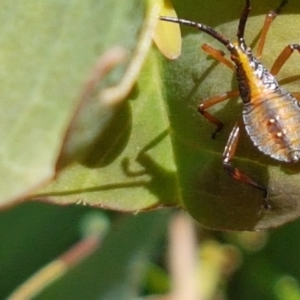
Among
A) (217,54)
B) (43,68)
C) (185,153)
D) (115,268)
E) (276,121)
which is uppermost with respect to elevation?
(43,68)

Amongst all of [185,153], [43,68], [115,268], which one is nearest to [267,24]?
[185,153]

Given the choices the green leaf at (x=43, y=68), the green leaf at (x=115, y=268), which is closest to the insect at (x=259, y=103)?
the green leaf at (x=43, y=68)

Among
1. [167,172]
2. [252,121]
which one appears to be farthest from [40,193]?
[252,121]

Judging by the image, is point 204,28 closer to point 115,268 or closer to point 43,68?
point 43,68

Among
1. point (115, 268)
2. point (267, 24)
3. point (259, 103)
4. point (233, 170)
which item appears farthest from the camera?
point (115, 268)

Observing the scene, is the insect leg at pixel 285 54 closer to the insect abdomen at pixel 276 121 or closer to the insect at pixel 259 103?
the insect at pixel 259 103

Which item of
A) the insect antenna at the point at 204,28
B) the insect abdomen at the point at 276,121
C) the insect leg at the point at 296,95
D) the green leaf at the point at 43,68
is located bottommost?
the insect abdomen at the point at 276,121

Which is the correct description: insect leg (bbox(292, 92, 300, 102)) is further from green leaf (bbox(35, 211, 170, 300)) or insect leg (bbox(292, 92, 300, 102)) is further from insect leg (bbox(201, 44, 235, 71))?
green leaf (bbox(35, 211, 170, 300))

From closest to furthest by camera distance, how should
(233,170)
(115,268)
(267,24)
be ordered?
(267,24) < (233,170) < (115,268)

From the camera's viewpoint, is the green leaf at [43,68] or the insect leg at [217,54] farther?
the insect leg at [217,54]
